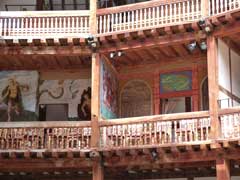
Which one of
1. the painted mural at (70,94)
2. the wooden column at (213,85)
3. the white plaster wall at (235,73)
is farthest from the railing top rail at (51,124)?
the white plaster wall at (235,73)

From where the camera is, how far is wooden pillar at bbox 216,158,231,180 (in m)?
17.8

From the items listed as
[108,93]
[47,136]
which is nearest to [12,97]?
[47,136]

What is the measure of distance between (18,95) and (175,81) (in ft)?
19.2

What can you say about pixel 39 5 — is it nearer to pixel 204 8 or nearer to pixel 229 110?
pixel 204 8

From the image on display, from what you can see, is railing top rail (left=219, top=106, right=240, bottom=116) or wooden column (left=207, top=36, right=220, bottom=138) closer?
railing top rail (left=219, top=106, right=240, bottom=116)

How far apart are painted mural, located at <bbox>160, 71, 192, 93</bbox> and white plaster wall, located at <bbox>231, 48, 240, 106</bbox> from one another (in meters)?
1.62

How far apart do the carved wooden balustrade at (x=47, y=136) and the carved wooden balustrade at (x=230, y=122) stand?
14.2 feet

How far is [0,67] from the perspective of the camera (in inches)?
904

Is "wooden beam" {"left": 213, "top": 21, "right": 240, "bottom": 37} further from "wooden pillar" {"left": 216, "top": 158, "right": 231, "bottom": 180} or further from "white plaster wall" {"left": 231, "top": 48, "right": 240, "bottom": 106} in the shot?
"wooden pillar" {"left": 216, "top": 158, "right": 231, "bottom": 180}

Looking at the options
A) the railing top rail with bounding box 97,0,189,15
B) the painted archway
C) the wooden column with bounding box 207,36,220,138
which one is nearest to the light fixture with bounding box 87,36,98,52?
the railing top rail with bounding box 97,0,189,15

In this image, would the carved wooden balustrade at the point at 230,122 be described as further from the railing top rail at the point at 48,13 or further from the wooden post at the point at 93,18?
the railing top rail at the point at 48,13

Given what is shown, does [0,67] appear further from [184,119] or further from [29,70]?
[184,119]

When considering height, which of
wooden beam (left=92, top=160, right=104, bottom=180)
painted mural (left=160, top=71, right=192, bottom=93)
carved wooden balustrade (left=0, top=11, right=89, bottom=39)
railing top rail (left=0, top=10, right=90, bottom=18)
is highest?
railing top rail (left=0, top=10, right=90, bottom=18)

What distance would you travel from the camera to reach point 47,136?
1994cm
